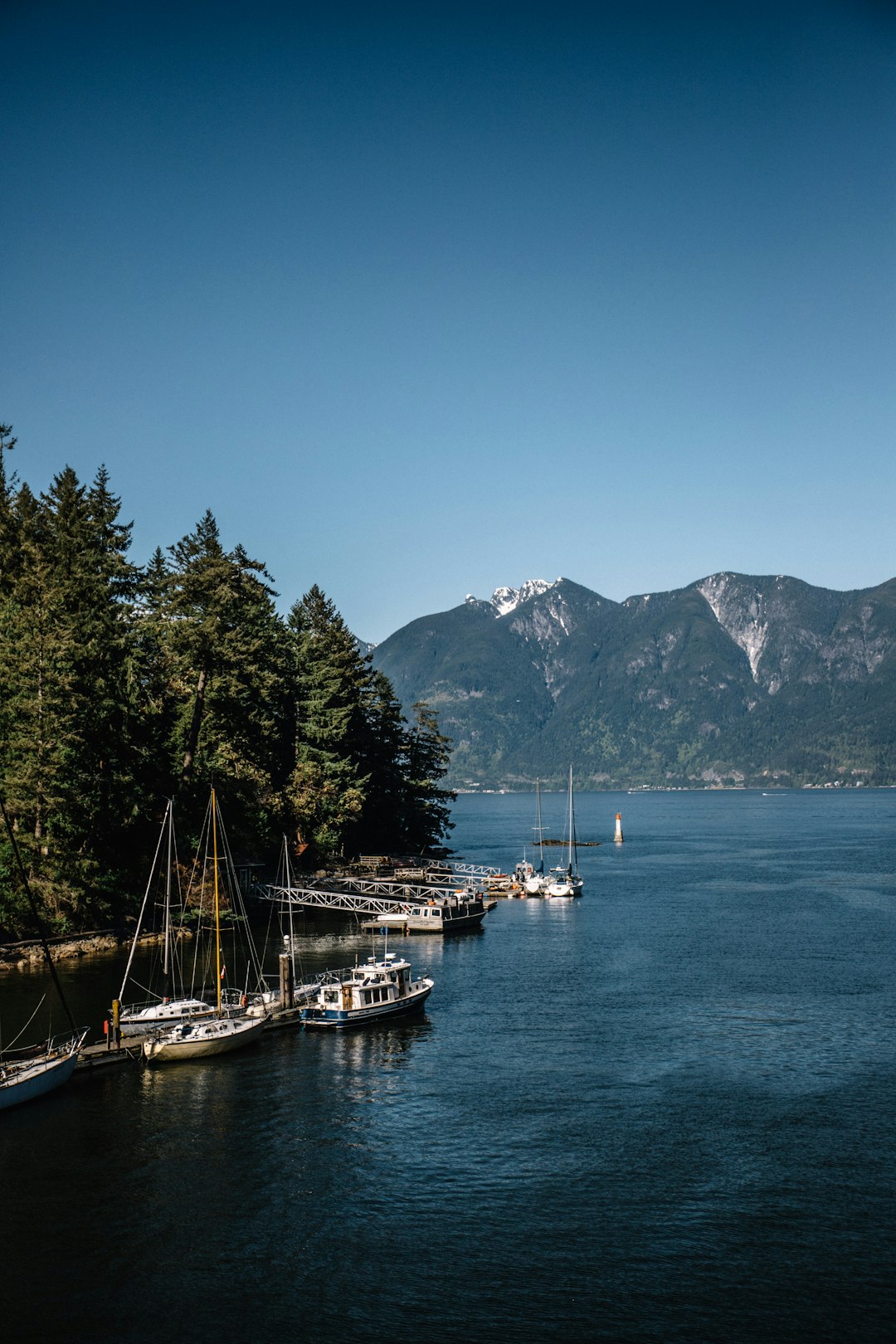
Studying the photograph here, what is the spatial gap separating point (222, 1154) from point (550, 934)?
54038 millimetres

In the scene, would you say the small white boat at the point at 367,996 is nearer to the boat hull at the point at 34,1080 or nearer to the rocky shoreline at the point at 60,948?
the boat hull at the point at 34,1080

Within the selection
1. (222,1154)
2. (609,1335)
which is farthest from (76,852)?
(609,1335)

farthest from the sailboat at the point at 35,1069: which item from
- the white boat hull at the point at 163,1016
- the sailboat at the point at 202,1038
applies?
the white boat hull at the point at 163,1016

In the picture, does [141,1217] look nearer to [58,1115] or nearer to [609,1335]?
[58,1115]

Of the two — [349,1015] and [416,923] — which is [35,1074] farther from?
[416,923]

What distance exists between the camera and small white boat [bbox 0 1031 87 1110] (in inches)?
1652

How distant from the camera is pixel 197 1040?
49.5m

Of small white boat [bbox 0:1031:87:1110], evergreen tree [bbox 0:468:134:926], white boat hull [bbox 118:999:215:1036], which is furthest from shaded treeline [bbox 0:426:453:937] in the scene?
small white boat [bbox 0:1031:87:1110]

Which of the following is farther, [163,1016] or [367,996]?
[367,996]

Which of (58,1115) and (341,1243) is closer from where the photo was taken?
(341,1243)

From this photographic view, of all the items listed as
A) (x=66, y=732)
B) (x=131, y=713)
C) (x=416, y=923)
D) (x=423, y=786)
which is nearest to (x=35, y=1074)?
(x=66, y=732)

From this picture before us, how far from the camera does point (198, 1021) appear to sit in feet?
166

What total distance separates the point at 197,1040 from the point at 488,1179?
61.9 feet

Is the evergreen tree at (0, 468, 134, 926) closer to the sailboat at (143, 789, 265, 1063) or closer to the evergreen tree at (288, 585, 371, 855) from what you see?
the sailboat at (143, 789, 265, 1063)
